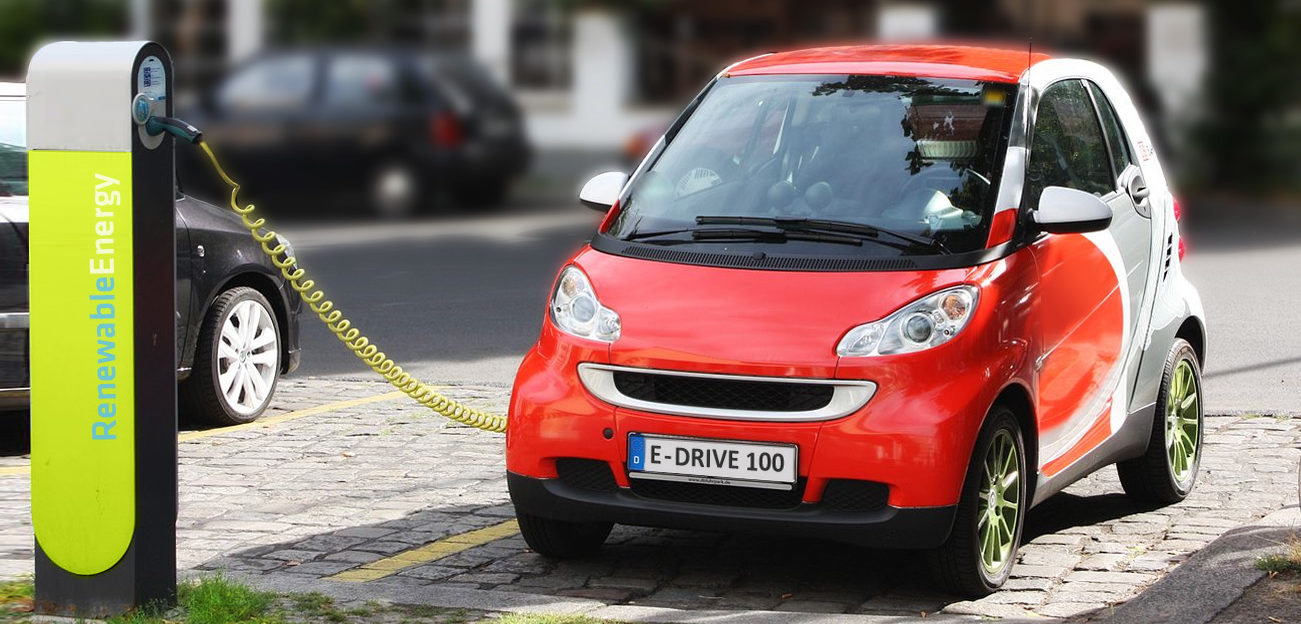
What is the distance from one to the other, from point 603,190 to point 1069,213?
158 cm

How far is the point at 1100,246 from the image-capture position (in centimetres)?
683

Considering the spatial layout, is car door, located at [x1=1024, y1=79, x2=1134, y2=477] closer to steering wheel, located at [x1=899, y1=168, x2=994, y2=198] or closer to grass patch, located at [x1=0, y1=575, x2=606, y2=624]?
steering wheel, located at [x1=899, y1=168, x2=994, y2=198]

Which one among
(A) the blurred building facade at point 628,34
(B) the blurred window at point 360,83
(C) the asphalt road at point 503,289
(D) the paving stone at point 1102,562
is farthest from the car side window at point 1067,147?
(A) the blurred building facade at point 628,34

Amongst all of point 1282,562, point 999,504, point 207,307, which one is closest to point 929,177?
point 999,504

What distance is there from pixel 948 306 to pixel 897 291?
153mm

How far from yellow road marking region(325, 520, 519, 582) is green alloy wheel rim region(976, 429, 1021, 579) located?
170cm

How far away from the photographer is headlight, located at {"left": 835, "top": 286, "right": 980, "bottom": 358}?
5832 mm

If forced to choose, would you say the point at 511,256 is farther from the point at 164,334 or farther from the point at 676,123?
the point at 164,334

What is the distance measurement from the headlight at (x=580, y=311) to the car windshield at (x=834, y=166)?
0.29 metres

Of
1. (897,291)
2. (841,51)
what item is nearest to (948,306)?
(897,291)

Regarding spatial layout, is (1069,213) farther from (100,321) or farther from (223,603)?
(100,321)

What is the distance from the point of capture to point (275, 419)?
30.7ft

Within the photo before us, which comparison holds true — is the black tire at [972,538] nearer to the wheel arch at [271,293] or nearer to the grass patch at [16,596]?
the grass patch at [16,596]

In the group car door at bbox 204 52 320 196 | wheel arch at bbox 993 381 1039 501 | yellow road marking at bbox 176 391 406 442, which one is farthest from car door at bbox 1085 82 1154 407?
car door at bbox 204 52 320 196
